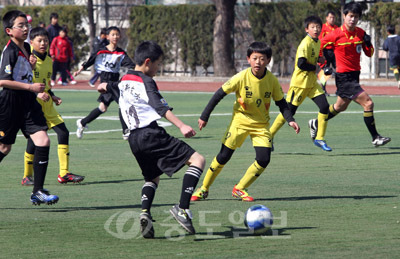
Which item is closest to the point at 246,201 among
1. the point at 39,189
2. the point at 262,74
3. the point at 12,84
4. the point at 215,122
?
the point at 262,74

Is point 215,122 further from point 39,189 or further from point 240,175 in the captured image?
point 39,189

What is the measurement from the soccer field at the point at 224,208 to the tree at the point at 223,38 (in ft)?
72.7

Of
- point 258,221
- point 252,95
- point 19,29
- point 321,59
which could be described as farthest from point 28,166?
point 321,59

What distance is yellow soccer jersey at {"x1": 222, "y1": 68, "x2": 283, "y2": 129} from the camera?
9.12 metres

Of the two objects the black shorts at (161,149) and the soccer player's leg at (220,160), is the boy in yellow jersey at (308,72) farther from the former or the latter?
the black shorts at (161,149)

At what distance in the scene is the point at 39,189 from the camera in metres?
8.37

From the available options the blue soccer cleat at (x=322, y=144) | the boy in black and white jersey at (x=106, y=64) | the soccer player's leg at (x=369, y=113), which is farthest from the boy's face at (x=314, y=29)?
the boy in black and white jersey at (x=106, y=64)

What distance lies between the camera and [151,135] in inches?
280

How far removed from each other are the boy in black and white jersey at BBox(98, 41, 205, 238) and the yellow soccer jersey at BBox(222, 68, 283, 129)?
2.01 m

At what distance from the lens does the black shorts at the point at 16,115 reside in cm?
848

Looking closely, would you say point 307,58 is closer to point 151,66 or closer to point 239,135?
point 239,135

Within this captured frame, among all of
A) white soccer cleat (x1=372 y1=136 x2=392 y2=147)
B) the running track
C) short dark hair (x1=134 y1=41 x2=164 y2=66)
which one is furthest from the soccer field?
the running track

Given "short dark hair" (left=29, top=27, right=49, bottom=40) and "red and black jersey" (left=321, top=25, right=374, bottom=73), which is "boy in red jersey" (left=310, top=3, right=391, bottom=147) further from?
"short dark hair" (left=29, top=27, right=49, bottom=40)

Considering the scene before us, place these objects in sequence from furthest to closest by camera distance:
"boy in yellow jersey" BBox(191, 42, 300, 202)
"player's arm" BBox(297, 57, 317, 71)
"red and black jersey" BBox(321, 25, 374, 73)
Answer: "red and black jersey" BBox(321, 25, 374, 73), "player's arm" BBox(297, 57, 317, 71), "boy in yellow jersey" BBox(191, 42, 300, 202)
